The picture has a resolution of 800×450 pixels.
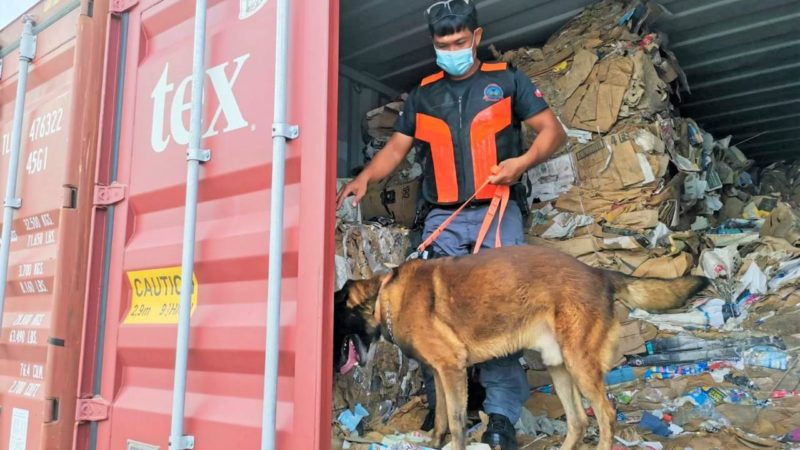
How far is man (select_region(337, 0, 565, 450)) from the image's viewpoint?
2.29 m

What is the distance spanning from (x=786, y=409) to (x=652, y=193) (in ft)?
5.79

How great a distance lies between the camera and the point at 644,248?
395 centimetres

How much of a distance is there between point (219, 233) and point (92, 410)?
86cm

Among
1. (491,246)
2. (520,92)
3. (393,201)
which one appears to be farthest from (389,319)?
Result: (393,201)

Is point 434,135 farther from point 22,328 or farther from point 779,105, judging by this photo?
point 779,105

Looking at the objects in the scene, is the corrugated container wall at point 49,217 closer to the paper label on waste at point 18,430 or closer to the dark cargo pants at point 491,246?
the paper label on waste at point 18,430

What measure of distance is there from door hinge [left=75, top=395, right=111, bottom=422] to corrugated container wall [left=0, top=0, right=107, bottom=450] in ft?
0.09

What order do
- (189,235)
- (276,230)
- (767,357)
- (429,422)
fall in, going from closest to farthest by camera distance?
(276,230) → (189,235) → (429,422) → (767,357)

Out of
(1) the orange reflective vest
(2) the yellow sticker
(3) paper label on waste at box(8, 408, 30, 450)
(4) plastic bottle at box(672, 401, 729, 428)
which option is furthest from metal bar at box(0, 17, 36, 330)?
(4) plastic bottle at box(672, 401, 729, 428)

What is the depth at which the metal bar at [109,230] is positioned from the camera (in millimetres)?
2107

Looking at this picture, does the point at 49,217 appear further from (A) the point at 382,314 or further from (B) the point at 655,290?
(B) the point at 655,290

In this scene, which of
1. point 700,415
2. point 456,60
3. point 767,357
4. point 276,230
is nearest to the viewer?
point 276,230

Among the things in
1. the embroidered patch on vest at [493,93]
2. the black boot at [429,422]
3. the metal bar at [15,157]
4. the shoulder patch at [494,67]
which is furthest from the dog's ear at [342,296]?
the metal bar at [15,157]

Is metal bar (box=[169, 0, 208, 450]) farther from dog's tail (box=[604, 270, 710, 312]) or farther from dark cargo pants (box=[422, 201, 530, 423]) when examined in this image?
dog's tail (box=[604, 270, 710, 312])
